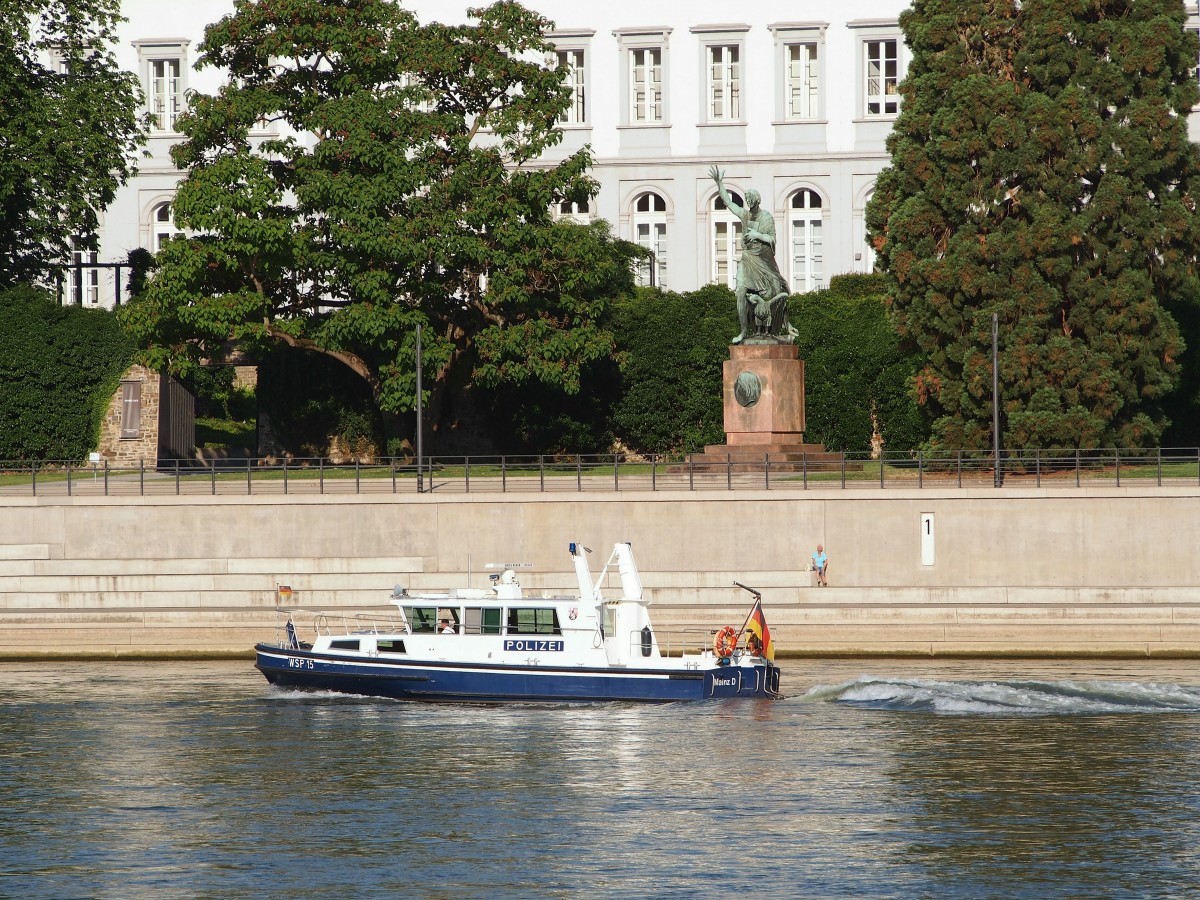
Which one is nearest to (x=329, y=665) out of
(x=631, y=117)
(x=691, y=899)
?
(x=691, y=899)

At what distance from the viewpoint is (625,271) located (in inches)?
2450

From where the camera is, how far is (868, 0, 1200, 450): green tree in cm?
5009

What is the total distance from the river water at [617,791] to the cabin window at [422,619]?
4.65 feet

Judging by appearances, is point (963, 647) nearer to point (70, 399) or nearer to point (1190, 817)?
point (1190, 817)

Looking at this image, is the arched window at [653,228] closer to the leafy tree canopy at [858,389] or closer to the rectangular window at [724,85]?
the rectangular window at [724,85]

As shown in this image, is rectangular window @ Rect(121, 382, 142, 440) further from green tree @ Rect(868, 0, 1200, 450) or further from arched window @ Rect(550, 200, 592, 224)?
green tree @ Rect(868, 0, 1200, 450)

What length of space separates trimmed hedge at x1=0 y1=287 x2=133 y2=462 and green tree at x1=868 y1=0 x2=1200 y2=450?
23818 mm

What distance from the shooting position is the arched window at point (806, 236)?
225 feet

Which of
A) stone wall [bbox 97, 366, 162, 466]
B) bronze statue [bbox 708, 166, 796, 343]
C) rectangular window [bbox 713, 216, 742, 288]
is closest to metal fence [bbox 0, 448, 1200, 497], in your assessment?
bronze statue [bbox 708, 166, 796, 343]

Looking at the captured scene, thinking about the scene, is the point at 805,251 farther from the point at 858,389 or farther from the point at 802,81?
the point at 858,389

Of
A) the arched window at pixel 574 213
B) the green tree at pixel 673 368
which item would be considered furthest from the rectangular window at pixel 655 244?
the green tree at pixel 673 368

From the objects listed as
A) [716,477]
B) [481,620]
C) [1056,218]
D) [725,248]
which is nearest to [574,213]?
[725,248]

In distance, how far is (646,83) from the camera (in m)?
68.8

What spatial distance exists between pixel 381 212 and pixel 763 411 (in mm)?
12904
